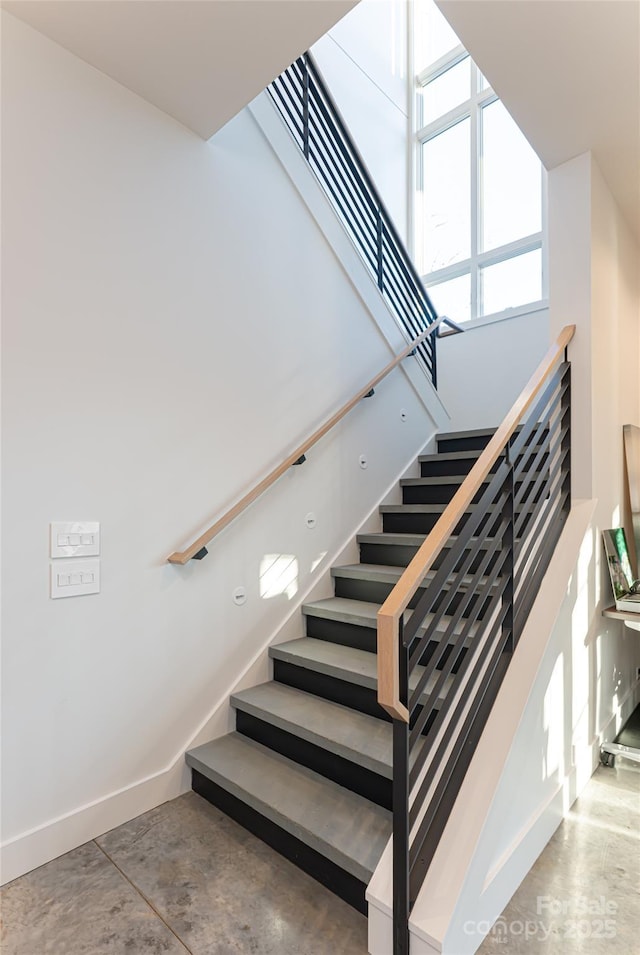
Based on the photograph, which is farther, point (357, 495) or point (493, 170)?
point (493, 170)

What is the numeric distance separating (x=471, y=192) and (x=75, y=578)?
17.4ft

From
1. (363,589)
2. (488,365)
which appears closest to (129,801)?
(363,589)

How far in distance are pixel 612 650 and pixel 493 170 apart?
4.76 m

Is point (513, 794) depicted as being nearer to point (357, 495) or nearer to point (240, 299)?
point (357, 495)

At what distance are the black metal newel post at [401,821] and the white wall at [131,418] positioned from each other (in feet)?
4.03

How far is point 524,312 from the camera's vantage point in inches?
179

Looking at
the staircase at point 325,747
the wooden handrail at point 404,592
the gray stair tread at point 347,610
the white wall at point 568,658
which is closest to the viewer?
the wooden handrail at point 404,592

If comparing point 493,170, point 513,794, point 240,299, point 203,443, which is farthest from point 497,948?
point 493,170

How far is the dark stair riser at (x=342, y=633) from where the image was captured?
2547 millimetres

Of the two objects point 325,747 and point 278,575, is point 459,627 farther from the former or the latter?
point 278,575

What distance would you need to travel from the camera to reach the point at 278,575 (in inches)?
111

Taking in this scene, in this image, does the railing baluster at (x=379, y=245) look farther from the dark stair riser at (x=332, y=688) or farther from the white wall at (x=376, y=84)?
the dark stair riser at (x=332, y=688)

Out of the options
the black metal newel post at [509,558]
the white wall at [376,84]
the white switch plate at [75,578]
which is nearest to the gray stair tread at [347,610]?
the black metal newel post at [509,558]

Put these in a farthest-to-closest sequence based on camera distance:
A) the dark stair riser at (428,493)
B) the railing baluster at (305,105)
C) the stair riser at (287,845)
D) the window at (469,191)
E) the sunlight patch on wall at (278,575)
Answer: the window at (469,191), the dark stair riser at (428,493), the railing baluster at (305,105), the sunlight patch on wall at (278,575), the stair riser at (287,845)
